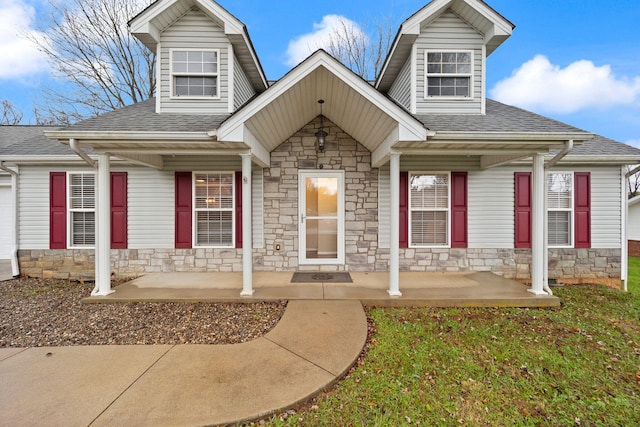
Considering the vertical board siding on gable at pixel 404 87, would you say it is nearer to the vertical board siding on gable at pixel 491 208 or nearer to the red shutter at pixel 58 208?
the vertical board siding on gable at pixel 491 208

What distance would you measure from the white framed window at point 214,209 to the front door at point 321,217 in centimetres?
Result: 161

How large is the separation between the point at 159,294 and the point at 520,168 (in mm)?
7698

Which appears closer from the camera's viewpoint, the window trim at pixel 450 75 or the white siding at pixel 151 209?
the window trim at pixel 450 75

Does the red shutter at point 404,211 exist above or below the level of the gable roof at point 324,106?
below

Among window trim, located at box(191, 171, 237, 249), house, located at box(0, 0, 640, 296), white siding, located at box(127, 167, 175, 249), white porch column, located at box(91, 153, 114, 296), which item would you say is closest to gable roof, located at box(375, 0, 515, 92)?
house, located at box(0, 0, 640, 296)

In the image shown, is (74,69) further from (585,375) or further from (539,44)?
(539,44)

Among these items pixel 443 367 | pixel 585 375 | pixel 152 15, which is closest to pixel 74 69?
pixel 152 15

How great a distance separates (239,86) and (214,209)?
278cm

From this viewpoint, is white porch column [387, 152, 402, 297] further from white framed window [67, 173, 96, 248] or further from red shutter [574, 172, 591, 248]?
white framed window [67, 173, 96, 248]

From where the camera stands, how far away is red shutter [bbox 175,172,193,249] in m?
5.95

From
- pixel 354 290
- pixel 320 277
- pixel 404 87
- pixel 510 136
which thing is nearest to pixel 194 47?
pixel 404 87

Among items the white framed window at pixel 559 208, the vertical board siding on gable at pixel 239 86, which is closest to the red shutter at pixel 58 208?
the vertical board siding on gable at pixel 239 86

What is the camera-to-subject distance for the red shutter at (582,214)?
6070mm

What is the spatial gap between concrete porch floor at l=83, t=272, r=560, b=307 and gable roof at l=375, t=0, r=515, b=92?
4.85m
